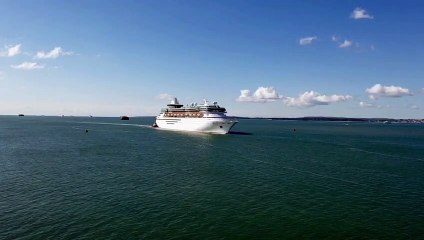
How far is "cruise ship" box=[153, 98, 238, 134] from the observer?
14088 centimetres

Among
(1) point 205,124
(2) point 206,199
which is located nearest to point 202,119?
(1) point 205,124

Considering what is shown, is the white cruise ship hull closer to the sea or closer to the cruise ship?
the cruise ship

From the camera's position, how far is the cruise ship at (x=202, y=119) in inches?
5546

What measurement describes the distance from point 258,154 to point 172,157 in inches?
854

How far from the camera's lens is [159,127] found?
637 ft

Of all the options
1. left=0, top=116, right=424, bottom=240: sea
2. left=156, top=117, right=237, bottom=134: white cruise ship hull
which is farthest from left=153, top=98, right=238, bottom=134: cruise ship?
left=0, top=116, right=424, bottom=240: sea

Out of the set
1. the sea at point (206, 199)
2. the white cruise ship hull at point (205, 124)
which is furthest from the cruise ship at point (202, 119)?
the sea at point (206, 199)

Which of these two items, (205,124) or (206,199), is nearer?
(206,199)

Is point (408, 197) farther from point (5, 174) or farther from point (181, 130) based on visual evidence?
point (181, 130)

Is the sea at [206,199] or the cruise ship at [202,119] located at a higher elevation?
the cruise ship at [202,119]

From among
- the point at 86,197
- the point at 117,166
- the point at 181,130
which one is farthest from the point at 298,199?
the point at 181,130

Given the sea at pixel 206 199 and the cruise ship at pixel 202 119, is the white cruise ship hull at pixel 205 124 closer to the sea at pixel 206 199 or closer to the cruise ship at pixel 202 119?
the cruise ship at pixel 202 119

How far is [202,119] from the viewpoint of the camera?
144750 millimetres

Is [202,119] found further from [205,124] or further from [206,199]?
[206,199]
